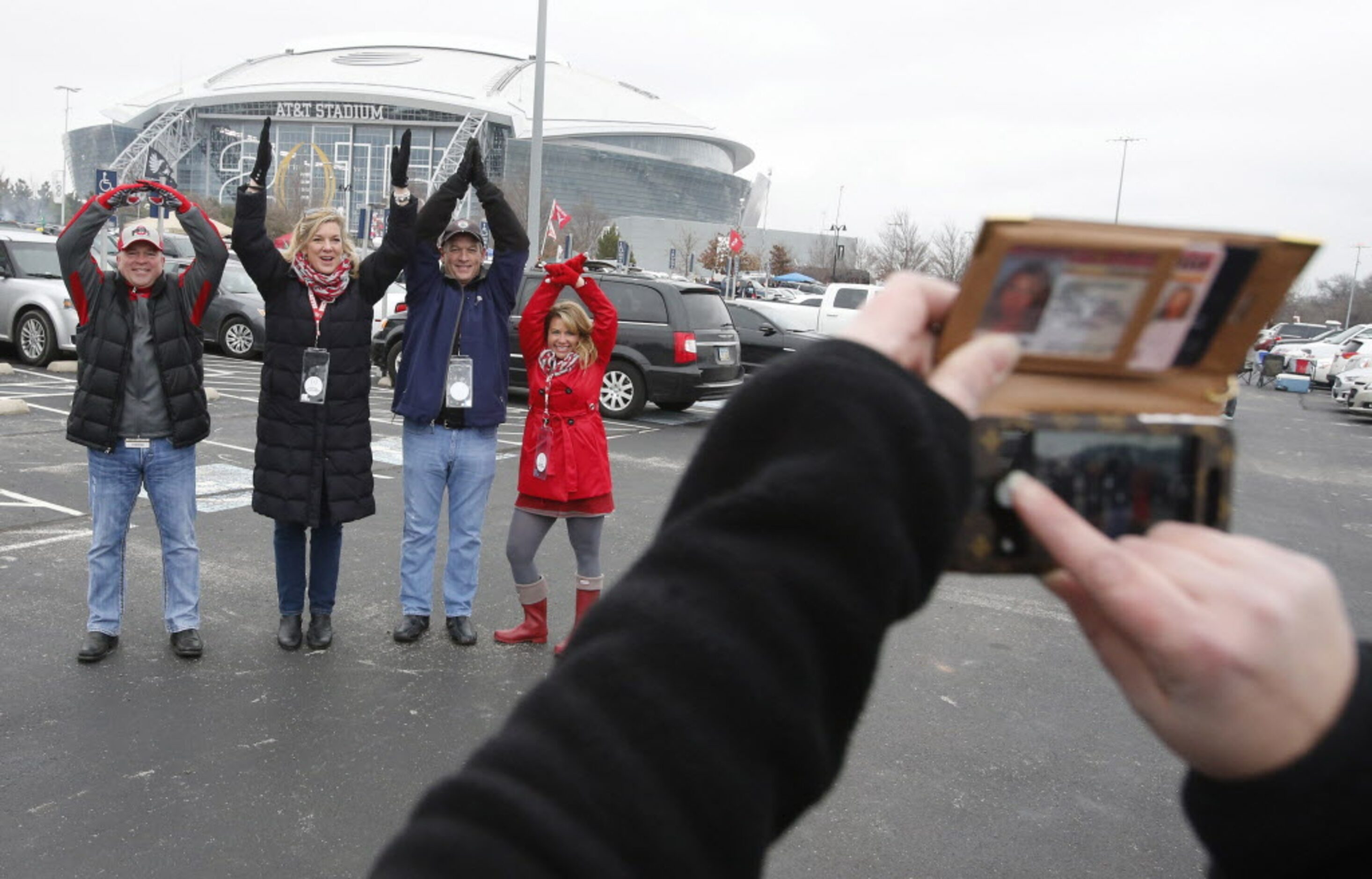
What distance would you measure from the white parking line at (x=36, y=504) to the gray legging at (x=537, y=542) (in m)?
3.96

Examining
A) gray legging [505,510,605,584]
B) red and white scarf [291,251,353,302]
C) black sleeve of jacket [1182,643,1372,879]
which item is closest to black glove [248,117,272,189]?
red and white scarf [291,251,353,302]

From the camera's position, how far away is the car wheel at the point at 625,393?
1420cm

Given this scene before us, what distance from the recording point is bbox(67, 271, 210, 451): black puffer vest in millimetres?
5148

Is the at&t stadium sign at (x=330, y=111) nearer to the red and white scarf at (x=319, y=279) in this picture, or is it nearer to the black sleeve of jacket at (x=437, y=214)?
the black sleeve of jacket at (x=437, y=214)

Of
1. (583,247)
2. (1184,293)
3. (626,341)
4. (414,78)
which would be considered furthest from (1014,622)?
(414,78)

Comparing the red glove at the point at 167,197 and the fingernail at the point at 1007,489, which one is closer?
the fingernail at the point at 1007,489

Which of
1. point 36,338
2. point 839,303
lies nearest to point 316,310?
point 36,338

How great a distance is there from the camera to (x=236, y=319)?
18656 millimetres

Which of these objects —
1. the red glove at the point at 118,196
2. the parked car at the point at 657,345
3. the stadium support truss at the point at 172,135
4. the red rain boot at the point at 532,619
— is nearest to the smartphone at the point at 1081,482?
the red rain boot at the point at 532,619

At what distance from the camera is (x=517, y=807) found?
77 centimetres

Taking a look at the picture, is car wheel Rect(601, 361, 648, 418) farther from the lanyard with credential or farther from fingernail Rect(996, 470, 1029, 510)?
fingernail Rect(996, 470, 1029, 510)

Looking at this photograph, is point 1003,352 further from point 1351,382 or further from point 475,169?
point 1351,382

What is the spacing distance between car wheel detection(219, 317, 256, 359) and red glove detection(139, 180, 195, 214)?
13607 mm

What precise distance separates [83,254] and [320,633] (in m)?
2.18
